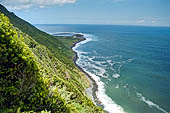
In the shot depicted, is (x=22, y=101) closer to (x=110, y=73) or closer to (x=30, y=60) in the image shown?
(x=30, y=60)

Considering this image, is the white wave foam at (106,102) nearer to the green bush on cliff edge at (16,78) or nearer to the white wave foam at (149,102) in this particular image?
the white wave foam at (149,102)

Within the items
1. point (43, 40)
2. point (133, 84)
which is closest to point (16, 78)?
point (133, 84)

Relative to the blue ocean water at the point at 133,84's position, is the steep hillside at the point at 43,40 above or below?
above

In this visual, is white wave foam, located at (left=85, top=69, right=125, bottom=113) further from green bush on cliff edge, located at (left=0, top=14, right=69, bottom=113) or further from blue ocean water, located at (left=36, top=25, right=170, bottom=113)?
green bush on cliff edge, located at (left=0, top=14, right=69, bottom=113)

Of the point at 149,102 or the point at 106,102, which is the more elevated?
the point at 149,102

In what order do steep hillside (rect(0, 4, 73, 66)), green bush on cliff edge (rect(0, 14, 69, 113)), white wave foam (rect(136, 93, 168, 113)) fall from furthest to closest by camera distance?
1. steep hillside (rect(0, 4, 73, 66))
2. white wave foam (rect(136, 93, 168, 113))
3. green bush on cliff edge (rect(0, 14, 69, 113))

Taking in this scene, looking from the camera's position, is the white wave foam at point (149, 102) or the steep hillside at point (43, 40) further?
the steep hillside at point (43, 40)

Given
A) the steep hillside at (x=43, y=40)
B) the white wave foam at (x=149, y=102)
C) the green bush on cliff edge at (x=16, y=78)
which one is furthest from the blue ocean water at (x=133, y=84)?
the green bush on cliff edge at (x=16, y=78)

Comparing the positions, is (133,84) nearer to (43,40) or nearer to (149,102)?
(149,102)

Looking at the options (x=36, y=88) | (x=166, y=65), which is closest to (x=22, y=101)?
(x=36, y=88)

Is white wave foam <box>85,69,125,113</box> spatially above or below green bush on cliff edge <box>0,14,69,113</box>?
below

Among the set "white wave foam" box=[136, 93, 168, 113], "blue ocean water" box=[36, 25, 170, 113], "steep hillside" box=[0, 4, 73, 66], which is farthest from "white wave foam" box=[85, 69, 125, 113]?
"steep hillside" box=[0, 4, 73, 66]

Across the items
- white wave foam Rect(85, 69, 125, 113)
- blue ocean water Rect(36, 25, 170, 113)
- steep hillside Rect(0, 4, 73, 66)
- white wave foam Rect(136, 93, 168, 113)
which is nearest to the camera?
white wave foam Rect(85, 69, 125, 113)
